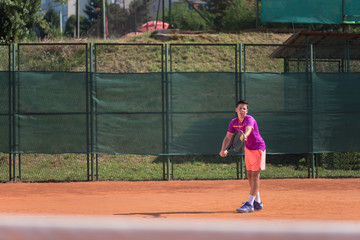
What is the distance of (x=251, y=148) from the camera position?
6719mm

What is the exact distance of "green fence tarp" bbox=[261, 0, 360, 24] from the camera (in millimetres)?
13555

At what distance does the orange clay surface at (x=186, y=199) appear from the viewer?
6723mm

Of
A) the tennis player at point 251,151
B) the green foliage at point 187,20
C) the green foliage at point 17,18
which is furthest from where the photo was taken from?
the green foliage at point 187,20

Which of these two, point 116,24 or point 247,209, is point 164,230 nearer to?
point 247,209

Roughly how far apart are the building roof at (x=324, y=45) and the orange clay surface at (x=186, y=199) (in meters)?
3.88

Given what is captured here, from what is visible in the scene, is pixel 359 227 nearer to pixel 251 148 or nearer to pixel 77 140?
pixel 251 148

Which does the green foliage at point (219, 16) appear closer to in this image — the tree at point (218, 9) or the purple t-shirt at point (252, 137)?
the tree at point (218, 9)

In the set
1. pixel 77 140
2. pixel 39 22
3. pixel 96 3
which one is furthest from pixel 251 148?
pixel 96 3

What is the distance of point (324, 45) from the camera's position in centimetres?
1405

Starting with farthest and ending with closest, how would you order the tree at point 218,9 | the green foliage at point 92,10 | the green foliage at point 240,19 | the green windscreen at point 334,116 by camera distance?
the green foliage at point 92,10, the tree at point 218,9, the green foliage at point 240,19, the green windscreen at point 334,116

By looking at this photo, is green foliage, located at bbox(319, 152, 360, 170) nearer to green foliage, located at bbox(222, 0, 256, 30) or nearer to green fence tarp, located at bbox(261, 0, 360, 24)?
green fence tarp, located at bbox(261, 0, 360, 24)

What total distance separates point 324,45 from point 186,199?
26.5 feet

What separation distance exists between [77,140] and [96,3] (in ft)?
219

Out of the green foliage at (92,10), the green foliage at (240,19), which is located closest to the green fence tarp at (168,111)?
the green foliage at (240,19)
